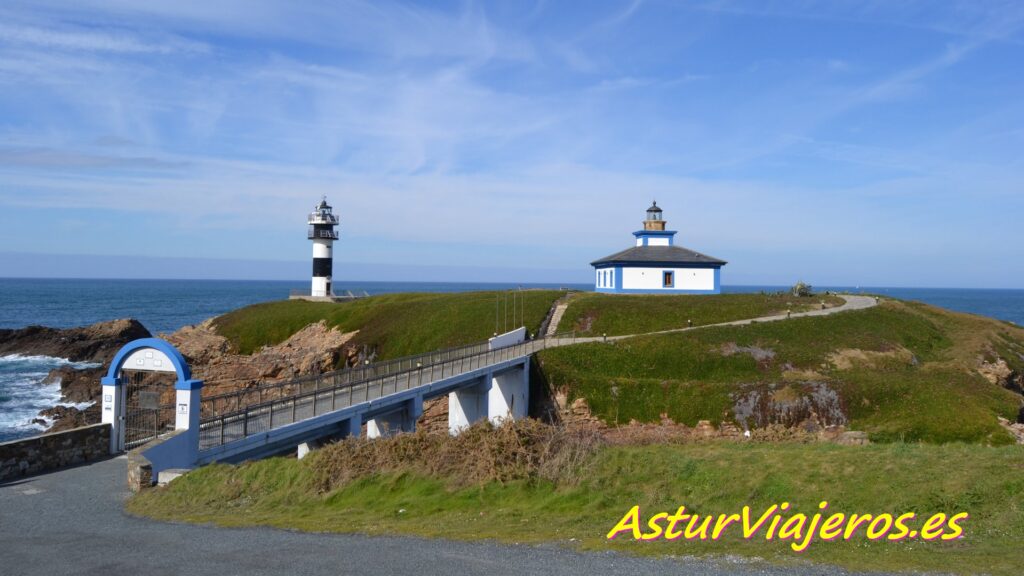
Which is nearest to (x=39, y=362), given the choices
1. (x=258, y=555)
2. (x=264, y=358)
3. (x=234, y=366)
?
(x=234, y=366)

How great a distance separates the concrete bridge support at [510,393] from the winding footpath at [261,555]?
2232 cm

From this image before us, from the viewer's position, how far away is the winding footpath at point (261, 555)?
10.9 meters

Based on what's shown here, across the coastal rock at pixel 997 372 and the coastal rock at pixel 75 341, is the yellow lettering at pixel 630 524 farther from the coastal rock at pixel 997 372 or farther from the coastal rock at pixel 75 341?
the coastal rock at pixel 75 341

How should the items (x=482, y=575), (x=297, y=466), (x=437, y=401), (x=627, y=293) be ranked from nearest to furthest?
(x=482, y=575)
(x=297, y=466)
(x=437, y=401)
(x=627, y=293)

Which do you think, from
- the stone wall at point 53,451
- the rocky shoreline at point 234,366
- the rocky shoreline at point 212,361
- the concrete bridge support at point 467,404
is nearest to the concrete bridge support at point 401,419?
the concrete bridge support at point 467,404

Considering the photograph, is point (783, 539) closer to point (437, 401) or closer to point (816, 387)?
point (816, 387)

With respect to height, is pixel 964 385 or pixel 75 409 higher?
pixel 964 385

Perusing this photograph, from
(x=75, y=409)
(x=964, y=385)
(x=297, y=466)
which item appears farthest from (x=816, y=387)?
(x=75, y=409)

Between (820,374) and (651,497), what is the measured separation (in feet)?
81.9

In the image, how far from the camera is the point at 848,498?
1395 centimetres

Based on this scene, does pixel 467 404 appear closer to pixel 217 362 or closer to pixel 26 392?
pixel 217 362

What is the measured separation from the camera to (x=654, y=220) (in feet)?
204

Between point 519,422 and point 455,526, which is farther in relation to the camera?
point 519,422

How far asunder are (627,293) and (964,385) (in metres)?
25.6
